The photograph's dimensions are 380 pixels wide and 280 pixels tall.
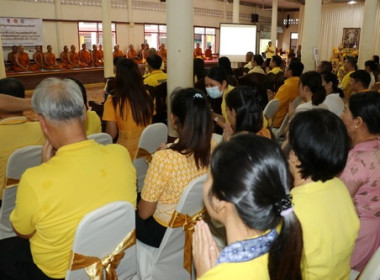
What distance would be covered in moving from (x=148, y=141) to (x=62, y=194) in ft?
4.67

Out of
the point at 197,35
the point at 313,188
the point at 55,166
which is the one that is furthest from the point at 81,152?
the point at 197,35

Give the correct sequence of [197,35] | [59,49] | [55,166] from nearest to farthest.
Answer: [55,166] < [59,49] < [197,35]

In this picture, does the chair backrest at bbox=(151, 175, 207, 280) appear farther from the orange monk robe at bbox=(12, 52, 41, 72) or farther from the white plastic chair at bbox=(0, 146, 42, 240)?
the orange monk robe at bbox=(12, 52, 41, 72)

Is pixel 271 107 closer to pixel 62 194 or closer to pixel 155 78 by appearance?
pixel 155 78

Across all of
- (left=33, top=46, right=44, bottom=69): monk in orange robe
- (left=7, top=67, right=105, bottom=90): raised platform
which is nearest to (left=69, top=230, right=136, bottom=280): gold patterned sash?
(left=7, top=67, right=105, bottom=90): raised platform

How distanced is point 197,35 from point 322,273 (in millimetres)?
17983

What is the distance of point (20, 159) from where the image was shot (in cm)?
208

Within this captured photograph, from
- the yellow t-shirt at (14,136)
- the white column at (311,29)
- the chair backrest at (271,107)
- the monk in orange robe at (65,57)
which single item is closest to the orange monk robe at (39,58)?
the monk in orange robe at (65,57)

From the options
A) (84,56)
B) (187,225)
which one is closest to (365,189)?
(187,225)

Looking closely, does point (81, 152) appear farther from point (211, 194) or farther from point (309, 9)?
point (309, 9)

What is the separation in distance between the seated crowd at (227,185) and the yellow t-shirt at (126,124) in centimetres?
76

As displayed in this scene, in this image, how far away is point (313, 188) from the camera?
1.33 m

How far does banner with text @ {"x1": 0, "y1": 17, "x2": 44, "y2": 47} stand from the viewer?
38.0ft

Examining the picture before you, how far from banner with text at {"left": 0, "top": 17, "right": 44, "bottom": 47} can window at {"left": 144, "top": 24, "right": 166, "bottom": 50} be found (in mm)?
5027
